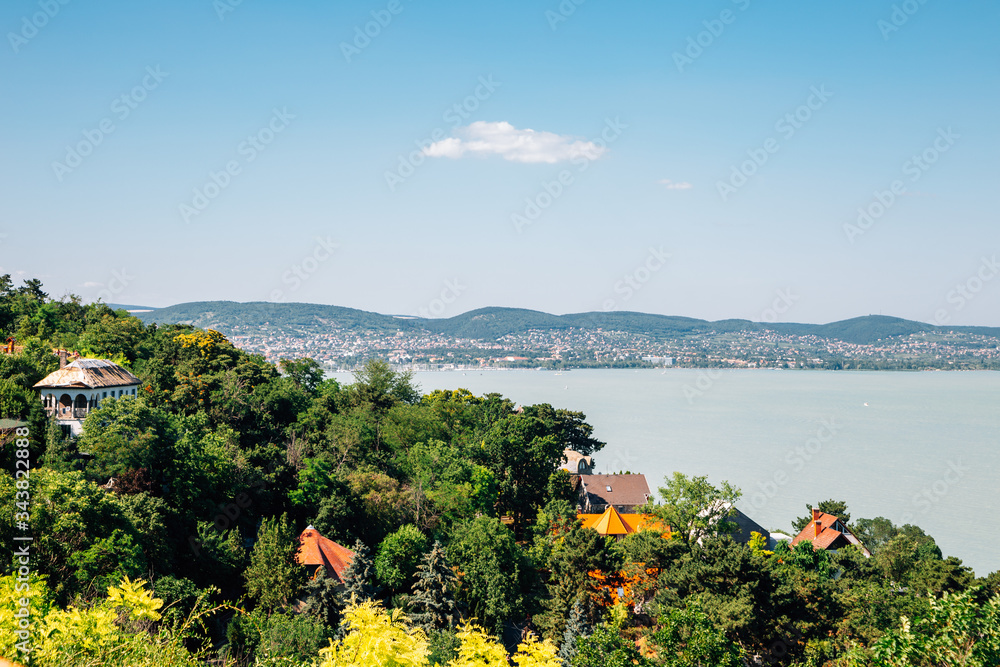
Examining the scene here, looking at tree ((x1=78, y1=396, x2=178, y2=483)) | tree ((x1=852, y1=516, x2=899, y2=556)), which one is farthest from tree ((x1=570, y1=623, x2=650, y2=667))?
tree ((x1=852, y1=516, x2=899, y2=556))

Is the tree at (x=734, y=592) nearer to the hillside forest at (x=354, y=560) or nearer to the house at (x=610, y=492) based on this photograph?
the hillside forest at (x=354, y=560)

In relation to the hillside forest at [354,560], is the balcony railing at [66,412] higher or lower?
higher

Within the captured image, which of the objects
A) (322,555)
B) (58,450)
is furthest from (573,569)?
(58,450)

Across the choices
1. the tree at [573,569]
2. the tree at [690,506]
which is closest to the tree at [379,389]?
the tree at [690,506]

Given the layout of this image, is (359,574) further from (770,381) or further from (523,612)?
(770,381)

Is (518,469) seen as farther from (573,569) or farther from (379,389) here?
(573,569)

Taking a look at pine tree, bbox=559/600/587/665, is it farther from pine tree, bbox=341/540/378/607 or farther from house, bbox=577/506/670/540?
house, bbox=577/506/670/540
